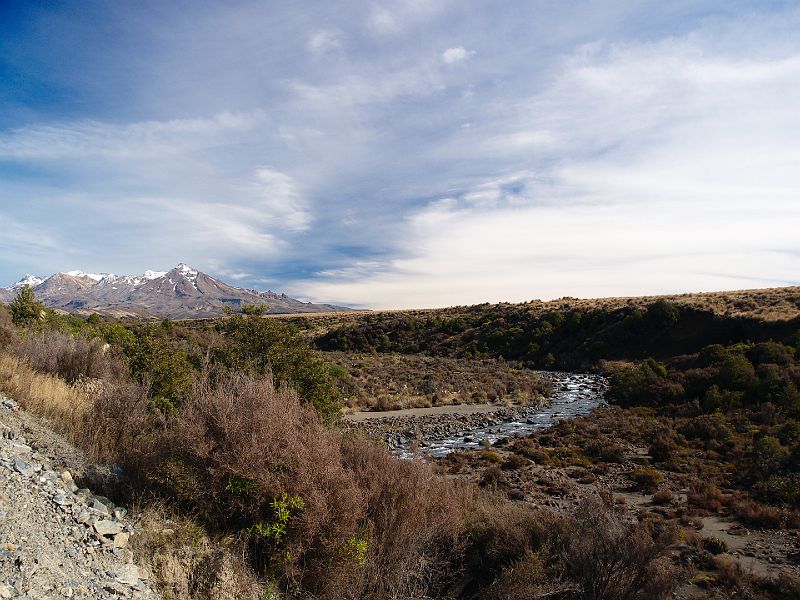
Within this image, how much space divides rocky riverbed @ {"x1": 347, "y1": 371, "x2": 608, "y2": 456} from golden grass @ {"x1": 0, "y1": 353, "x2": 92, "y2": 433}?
34.7 feet

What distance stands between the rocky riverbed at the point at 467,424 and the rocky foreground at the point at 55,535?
12.1 metres

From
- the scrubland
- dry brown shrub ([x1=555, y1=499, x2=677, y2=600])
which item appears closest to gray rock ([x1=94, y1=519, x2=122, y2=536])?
the scrubland

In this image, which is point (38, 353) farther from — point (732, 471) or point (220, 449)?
point (732, 471)

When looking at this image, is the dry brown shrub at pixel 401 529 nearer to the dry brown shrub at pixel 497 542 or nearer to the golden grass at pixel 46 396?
the dry brown shrub at pixel 497 542

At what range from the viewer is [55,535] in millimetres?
4445

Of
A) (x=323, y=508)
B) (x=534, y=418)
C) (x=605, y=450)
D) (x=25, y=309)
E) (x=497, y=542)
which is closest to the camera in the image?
(x=323, y=508)

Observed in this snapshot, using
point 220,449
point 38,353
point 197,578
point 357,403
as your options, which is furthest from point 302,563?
point 357,403

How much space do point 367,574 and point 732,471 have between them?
46.3 feet

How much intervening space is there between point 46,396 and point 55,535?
4.02 metres

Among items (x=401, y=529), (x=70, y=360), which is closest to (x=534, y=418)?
(x=401, y=529)

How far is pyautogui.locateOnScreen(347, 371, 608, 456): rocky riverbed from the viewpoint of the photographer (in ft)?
64.3

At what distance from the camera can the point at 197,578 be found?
4871 mm

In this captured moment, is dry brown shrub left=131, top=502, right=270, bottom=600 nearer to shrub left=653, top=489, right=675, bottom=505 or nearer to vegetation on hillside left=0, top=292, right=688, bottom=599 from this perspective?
vegetation on hillside left=0, top=292, right=688, bottom=599

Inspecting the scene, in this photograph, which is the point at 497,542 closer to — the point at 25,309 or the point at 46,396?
the point at 46,396
